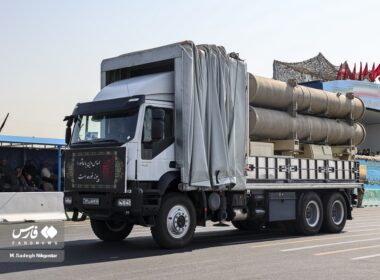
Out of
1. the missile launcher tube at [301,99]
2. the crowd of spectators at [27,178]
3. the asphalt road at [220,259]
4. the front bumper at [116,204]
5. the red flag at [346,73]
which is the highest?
the red flag at [346,73]

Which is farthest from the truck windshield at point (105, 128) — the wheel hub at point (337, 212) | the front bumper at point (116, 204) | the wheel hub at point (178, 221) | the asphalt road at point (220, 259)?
the wheel hub at point (337, 212)

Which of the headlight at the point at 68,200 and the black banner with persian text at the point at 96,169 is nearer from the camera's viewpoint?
the black banner with persian text at the point at 96,169

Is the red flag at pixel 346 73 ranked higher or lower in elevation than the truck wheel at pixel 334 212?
higher

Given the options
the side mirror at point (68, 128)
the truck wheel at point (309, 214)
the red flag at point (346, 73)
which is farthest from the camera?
the red flag at point (346, 73)

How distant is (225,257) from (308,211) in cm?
494

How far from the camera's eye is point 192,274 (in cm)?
794

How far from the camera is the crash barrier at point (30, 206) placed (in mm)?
17719

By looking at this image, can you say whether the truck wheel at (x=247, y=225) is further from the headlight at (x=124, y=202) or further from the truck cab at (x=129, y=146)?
the headlight at (x=124, y=202)

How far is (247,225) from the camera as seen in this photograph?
1454 cm

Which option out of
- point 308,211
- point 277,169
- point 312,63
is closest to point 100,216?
point 277,169

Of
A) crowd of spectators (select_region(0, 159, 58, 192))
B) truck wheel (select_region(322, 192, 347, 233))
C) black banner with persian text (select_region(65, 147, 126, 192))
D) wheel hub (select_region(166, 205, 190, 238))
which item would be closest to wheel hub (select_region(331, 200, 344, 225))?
truck wheel (select_region(322, 192, 347, 233))

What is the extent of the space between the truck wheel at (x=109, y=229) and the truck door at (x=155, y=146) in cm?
217

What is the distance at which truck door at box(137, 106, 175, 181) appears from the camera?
10.4 metres

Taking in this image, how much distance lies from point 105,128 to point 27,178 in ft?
33.8
